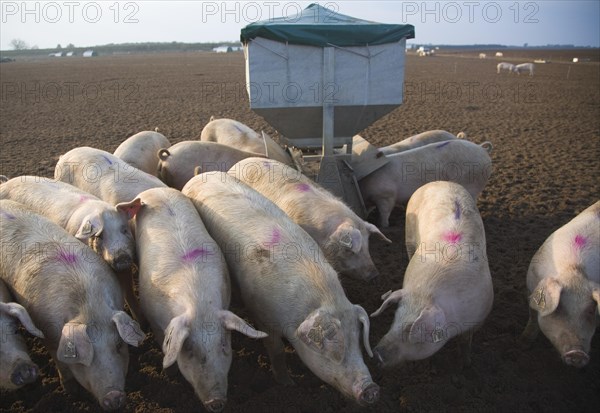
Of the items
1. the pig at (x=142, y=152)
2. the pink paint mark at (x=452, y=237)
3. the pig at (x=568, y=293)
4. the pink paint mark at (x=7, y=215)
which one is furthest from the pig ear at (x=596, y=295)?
the pig at (x=142, y=152)

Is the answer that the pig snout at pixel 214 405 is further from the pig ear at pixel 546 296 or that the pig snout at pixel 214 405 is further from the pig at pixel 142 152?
the pig at pixel 142 152

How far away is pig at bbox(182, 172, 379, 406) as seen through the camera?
131 inches

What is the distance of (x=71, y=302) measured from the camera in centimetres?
360

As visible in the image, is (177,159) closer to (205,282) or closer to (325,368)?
(205,282)

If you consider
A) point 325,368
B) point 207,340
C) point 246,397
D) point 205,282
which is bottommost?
point 246,397

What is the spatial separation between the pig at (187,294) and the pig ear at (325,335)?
36 cm

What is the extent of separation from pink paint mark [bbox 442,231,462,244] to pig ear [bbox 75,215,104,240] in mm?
3320

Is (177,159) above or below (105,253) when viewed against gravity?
above

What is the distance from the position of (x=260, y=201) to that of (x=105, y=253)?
1562 millimetres

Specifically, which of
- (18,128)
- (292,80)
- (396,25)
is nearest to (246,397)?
(292,80)

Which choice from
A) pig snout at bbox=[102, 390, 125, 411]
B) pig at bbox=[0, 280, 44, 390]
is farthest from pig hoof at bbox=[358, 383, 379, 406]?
pig at bbox=[0, 280, 44, 390]

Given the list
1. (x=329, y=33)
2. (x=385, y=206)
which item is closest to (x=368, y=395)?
(x=385, y=206)

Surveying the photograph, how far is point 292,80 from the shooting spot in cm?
647

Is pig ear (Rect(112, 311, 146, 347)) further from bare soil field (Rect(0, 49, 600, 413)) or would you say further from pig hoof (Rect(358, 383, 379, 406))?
pig hoof (Rect(358, 383, 379, 406))
